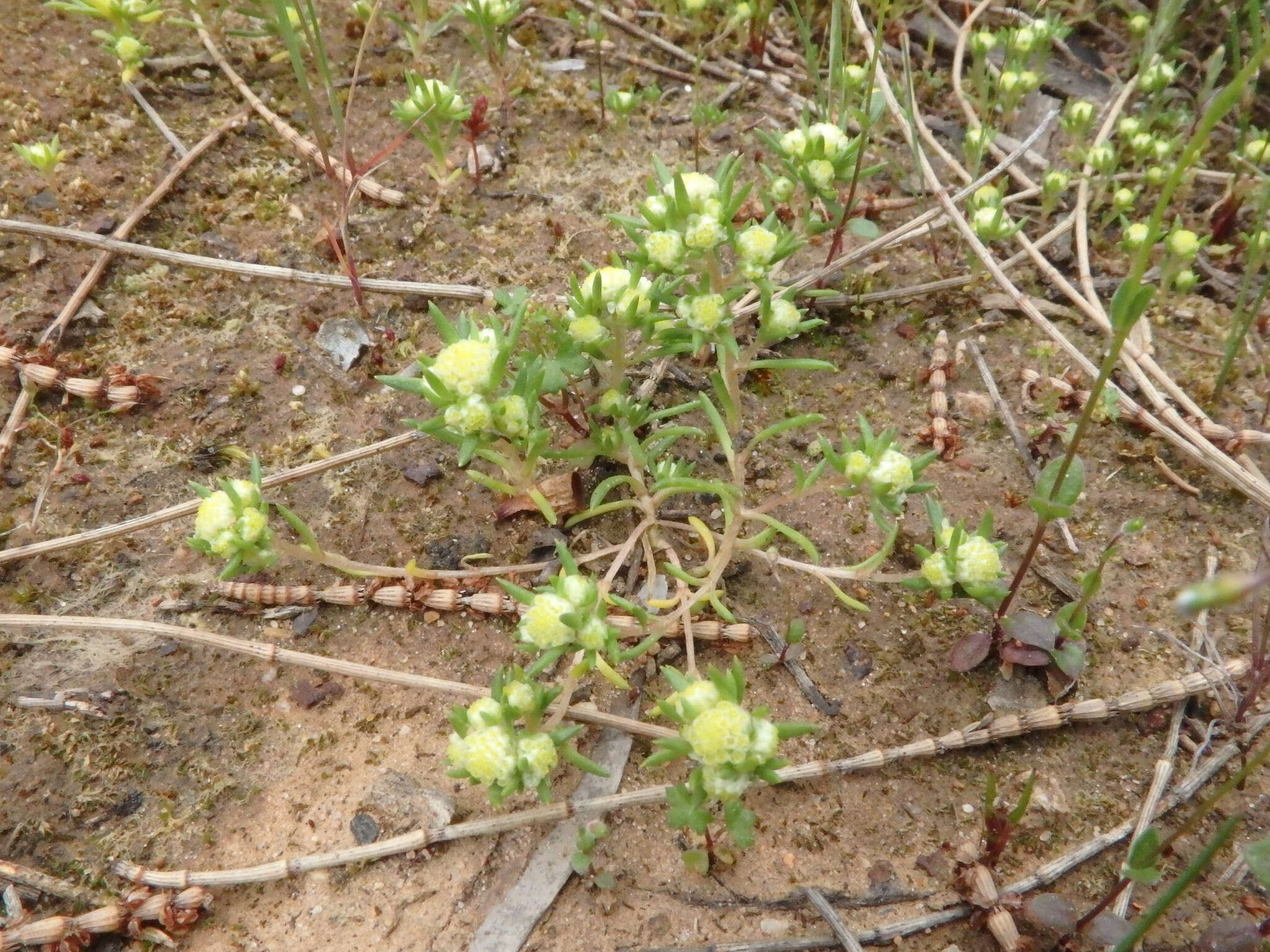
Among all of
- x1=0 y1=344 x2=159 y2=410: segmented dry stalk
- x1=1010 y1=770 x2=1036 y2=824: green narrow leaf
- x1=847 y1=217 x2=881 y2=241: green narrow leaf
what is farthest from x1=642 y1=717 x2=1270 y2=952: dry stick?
x1=0 y1=344 x2=159 y2=410: segmented dry stalk

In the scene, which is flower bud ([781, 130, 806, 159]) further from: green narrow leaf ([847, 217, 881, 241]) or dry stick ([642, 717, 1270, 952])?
dry stick ([642, 717, 1270, 952])

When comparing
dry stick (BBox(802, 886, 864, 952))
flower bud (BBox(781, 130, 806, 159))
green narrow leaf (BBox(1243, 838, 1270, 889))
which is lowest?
dry stick (BBox(802, 886, 864, 952))

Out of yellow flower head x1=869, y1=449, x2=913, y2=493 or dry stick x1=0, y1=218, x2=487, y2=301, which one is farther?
dry stick x1=0, y1=218, x2=487, y2=301

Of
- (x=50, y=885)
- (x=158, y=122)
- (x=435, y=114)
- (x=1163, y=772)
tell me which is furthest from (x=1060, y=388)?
(x=158, y=122)

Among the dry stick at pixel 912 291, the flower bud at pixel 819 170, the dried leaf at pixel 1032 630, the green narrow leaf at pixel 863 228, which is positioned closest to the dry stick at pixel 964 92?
the dry stick at pixel 912 291

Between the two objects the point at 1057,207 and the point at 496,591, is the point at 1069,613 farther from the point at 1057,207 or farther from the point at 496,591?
the point at 1057,207

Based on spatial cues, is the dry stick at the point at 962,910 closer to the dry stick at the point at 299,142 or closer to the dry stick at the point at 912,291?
the dry stick at the point at 912,291
